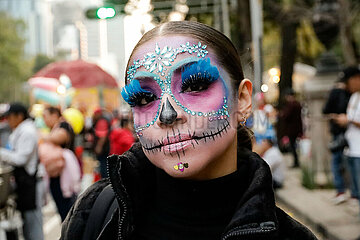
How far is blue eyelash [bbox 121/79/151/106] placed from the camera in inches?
55.8

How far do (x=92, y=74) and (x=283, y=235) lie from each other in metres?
10.8

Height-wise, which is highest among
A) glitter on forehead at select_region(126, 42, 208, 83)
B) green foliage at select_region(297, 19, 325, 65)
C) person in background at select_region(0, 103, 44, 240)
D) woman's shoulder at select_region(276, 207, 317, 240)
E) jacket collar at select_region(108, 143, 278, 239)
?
green foliage at select_region(297, 19, 325, 65)

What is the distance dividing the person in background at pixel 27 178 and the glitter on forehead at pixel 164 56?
13.3 ft

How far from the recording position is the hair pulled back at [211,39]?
1451mm

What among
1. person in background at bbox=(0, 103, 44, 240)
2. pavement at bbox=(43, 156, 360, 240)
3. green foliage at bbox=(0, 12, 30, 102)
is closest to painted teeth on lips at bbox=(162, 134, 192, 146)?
pavement at bbox=(43, 156, 360, 240)

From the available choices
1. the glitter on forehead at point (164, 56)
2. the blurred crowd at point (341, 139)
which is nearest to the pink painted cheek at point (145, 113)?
the glitter on forehead at point (164, 56)

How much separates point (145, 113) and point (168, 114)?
0.39 feet

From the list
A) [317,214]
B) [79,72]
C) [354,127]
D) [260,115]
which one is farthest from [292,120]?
[260,115]

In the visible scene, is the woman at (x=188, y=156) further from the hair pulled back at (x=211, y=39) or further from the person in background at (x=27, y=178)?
the person in background at (x=27, y=178)

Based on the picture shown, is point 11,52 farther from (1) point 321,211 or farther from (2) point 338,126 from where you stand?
(1) point 321,211

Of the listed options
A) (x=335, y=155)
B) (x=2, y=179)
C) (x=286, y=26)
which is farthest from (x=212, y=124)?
(x=286, y=26)

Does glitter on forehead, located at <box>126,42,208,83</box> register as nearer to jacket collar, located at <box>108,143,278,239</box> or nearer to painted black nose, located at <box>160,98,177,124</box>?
painted black nose, located at <box>160,98,177,124</box>

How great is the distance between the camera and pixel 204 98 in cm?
141

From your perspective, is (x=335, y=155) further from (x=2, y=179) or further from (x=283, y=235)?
(x=283, y=235)
